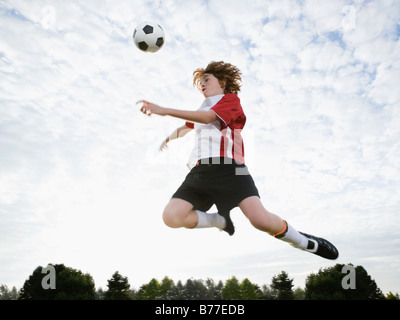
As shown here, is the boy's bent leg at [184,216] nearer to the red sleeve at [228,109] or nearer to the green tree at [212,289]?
the red sleeve at [228,109]

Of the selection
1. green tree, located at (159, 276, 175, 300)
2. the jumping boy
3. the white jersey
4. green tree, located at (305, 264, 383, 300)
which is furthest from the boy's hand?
green tree, located at (159, 276, 175, 300)

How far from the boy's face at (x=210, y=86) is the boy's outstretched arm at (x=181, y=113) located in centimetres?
89

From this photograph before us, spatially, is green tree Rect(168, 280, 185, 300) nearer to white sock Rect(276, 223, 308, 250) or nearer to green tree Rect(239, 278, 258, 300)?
green tree Rect(239, 278, 258, 300)

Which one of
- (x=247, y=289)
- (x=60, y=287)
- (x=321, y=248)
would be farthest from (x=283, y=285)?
(x=321, y=248)

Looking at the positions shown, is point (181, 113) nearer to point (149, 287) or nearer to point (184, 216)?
point (184, 216)

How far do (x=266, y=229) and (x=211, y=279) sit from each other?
116509 mm

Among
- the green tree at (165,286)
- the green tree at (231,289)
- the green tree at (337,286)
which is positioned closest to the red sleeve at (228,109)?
the green tree at (337,286)

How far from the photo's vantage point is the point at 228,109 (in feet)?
16.9

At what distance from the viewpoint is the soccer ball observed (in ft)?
21.0

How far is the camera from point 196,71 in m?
6.46

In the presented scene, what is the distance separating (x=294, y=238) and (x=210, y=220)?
1.26 m

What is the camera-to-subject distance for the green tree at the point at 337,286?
5431cm
